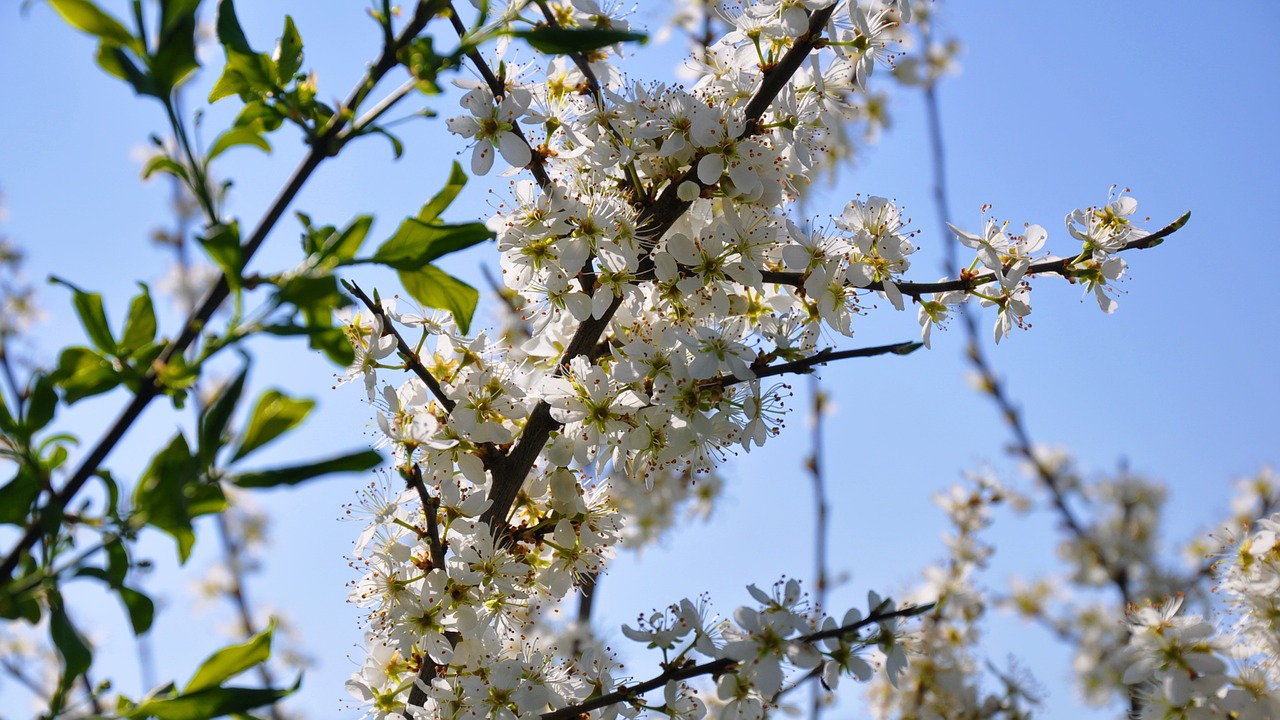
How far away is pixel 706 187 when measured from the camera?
1.74m

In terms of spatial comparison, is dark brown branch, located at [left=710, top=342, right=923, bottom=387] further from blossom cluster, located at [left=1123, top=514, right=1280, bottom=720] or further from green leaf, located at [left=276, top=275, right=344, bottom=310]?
blossom cluster, located at [left=1123, top=514, right=1280, bottom=720]

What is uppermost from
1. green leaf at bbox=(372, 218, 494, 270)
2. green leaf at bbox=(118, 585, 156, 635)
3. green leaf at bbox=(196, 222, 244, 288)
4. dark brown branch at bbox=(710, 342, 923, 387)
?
dark brown branch at bbox=(710, 342, 923, 387)

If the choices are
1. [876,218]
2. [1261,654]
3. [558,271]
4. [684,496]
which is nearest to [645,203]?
[558,271]

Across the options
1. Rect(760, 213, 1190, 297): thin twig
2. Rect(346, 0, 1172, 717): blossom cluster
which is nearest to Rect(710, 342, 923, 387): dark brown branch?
Rect(346, 0, 1172, 717): blossom cluster

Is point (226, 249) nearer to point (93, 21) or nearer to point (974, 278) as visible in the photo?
point (93, 21)

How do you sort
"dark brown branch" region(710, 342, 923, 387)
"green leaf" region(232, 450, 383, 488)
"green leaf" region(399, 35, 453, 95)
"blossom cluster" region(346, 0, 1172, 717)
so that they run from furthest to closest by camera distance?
"blossom cluster" region(346, 0, 1172, 717) < "dark brown branch" region(710, 342, 923, 387) < "green leaf" region(399, 35, 453, 95) < "green leaf" region(232, 450, 383, 488)

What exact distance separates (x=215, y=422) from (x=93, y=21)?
428 millimetres

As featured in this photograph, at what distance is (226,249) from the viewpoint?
0.89 meters

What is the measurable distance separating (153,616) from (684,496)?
3999 mm

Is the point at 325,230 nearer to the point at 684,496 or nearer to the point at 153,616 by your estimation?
the point at 153,616

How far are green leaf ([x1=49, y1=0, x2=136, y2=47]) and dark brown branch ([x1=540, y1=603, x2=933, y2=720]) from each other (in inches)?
48.2

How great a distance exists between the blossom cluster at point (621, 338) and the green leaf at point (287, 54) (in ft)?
1.72

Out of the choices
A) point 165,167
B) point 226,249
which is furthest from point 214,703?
point 165,167

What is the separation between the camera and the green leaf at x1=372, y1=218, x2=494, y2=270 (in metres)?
1.03
